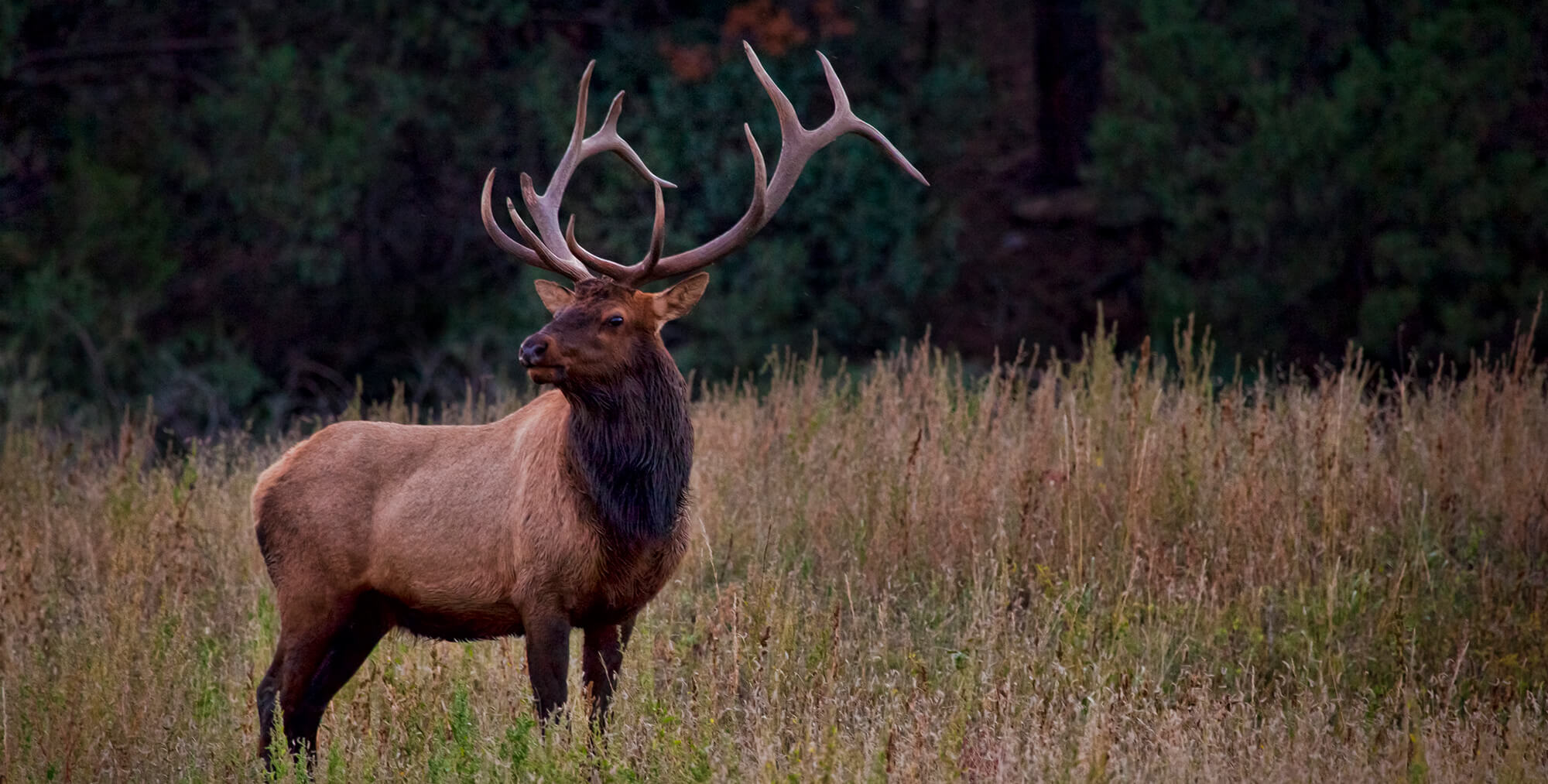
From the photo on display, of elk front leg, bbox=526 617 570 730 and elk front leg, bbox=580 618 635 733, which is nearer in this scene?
elk front leg, bbox=526 617 570 730

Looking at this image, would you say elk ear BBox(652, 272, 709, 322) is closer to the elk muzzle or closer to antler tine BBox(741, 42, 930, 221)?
antler tine BBox(741, 42, 930, 221)

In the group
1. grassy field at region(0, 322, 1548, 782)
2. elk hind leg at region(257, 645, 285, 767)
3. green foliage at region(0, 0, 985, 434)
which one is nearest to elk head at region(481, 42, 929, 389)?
grassy field at region(0, 322, 1548, 782)

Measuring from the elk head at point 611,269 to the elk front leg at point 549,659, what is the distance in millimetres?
752

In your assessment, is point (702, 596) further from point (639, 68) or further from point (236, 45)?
point (236, 45)

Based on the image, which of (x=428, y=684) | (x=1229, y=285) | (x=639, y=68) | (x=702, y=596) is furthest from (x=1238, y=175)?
(x=428, y=684)

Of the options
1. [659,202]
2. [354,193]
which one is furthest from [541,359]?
[354,193]

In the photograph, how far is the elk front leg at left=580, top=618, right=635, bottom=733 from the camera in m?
5.26

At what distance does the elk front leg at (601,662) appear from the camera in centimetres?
526

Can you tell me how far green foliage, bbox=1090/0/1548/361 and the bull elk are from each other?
331 inches

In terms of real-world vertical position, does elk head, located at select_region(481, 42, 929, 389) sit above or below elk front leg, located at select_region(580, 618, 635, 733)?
above

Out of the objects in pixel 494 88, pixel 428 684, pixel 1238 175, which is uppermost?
pixel 494 88

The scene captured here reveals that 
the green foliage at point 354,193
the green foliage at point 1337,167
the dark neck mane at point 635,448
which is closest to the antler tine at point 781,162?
the dark neck mane at point 635,448

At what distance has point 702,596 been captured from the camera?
6.71 metres

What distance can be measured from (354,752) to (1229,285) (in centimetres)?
960
